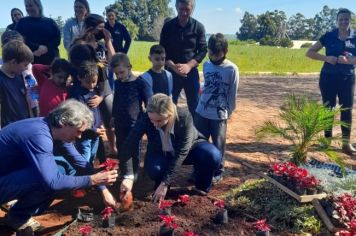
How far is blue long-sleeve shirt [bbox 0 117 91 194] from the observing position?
2836mm

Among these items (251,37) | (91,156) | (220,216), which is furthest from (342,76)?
(251,37)

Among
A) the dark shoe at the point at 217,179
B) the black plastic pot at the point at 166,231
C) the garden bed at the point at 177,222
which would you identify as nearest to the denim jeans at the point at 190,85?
the dark shoe at the point at 217,179

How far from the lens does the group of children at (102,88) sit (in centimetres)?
388

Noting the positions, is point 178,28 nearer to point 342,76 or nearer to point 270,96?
point 342,76

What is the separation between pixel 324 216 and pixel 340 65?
2.75 m

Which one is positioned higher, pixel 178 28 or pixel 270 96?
pixel 178 28

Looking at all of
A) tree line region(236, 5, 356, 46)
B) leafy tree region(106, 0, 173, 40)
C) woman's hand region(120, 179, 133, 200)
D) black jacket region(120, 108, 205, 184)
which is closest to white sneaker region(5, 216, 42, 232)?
woman's hand region(120, 179, 133, 200)

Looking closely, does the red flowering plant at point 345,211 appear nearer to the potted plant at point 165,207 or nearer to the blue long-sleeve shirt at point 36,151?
the potted plant at point 165,207

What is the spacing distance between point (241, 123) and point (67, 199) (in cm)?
439

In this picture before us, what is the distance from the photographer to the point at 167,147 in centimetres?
387

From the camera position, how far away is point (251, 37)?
278ft

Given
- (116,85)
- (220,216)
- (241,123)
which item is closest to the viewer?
(220,216)

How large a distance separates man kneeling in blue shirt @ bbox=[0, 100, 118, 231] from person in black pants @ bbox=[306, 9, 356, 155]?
3693mm

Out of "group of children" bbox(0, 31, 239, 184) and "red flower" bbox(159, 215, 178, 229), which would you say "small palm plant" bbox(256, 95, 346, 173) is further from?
"red flower" bbox(159, 215, 178, 229)
